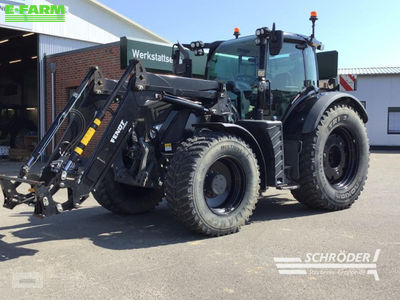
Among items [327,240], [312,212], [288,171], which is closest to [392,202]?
[312,212]

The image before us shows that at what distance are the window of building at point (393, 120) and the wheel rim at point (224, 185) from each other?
59.5ft

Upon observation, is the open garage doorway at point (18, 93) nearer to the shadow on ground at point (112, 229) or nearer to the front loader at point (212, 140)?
the shadow on ground at point (112, 229)

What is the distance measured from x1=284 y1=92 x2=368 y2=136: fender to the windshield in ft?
0.57

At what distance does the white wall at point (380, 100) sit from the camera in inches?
842

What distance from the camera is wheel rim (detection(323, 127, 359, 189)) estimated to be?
6.88 meters

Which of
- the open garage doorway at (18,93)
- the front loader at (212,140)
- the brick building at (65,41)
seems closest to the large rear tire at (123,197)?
the front loader at (212,140)

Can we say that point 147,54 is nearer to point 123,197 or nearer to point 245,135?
point 123,197

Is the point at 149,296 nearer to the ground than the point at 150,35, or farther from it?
nearer to the ground

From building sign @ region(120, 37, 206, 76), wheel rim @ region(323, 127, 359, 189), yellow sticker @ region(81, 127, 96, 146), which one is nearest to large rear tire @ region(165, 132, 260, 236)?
yellow sticker @ region(81, 127, 96, 146)

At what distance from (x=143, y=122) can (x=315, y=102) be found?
2.68 metres

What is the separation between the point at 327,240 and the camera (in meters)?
5.12

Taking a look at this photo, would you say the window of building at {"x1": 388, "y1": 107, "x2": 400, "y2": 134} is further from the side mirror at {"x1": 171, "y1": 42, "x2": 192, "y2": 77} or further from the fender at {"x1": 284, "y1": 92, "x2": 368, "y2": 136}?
Result: the side mirror at {"x1": 171, "y1": 42, "x2": 192, "y2": 77}

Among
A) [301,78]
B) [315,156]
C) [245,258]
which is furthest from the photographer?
[301,78]

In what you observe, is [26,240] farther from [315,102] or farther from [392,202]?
[392,202]
